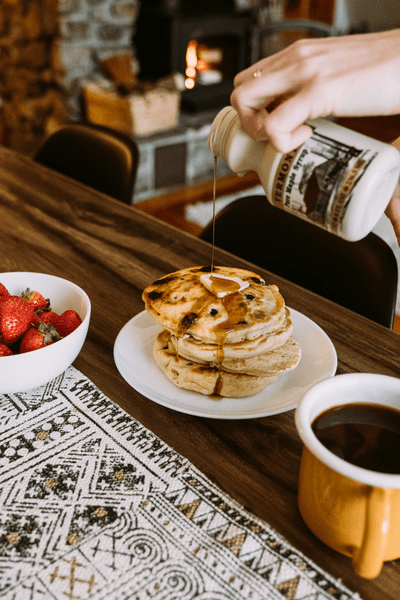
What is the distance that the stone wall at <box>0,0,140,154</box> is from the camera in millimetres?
3047

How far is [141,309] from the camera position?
0.92 m

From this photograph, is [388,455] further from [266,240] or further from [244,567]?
[266,240]

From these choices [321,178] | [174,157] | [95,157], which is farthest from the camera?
[174,157]

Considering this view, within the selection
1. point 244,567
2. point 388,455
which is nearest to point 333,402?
point 388,455

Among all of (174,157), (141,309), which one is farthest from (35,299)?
(174,157)

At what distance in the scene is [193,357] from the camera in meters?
0.71

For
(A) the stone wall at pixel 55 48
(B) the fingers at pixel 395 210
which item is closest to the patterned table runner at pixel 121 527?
(B) the fingers at pixel 395 210

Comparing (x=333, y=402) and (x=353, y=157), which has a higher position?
(x=353, y=157)

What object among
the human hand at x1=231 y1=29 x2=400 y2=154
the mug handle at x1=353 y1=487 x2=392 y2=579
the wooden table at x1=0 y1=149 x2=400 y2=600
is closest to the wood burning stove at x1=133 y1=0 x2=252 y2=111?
the wooden table at x1=0 y1=149 x2=400 y2=600

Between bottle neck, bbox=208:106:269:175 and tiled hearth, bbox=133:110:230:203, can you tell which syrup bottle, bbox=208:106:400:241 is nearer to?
bottle neck, bbox=208:106:269:175

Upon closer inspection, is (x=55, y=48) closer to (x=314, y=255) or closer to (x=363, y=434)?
(x=314, y=255)

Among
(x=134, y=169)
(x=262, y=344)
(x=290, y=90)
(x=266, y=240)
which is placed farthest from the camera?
(x=134, y=169)

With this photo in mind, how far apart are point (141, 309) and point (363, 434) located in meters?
0.48

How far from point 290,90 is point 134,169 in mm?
994
